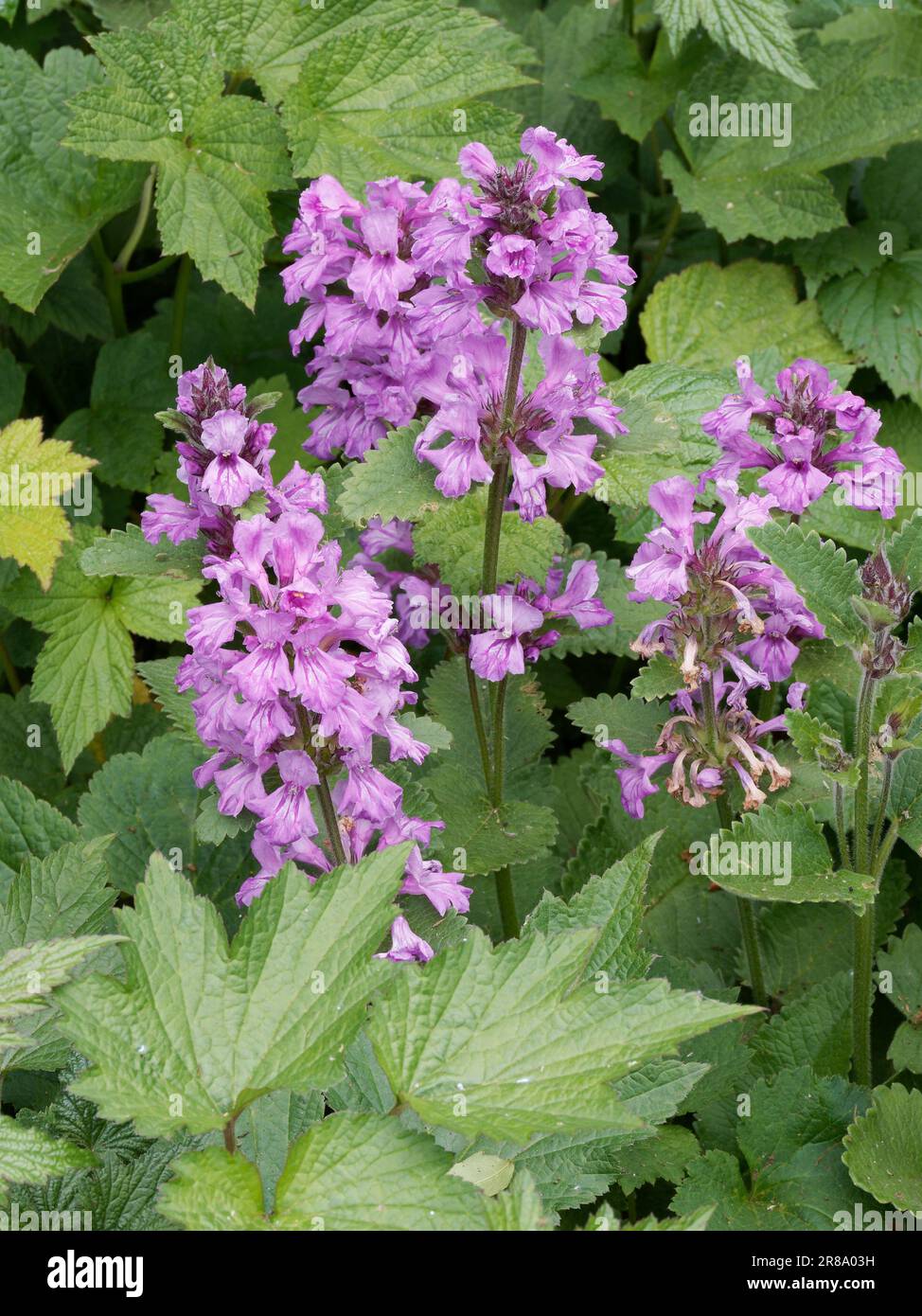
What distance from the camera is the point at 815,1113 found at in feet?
7.63

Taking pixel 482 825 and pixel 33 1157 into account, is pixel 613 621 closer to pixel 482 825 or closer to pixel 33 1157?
pixel 482 825

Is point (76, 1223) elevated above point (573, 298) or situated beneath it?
situated beneath

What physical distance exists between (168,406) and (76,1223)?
211cm

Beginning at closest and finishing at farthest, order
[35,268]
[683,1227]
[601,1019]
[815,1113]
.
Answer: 1. [683,1227]
2. [601,1019]
3. [815,1113]
4. [35,268]

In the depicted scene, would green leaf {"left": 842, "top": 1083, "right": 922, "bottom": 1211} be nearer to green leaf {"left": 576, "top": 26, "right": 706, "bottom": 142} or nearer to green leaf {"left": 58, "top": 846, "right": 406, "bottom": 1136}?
green leaf {"left": 58, "top": 846, "right": 406, "bottom": 1136}

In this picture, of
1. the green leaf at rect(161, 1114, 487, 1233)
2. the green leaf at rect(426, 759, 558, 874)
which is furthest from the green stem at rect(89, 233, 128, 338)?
the green leaf at rect(161, 1114, 487, 1233)

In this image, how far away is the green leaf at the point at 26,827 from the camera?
2.56m

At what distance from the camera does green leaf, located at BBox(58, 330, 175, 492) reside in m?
Result: 3.43

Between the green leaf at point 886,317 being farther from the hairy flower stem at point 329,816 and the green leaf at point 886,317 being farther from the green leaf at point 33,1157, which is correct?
the green leaf at point 33,1157

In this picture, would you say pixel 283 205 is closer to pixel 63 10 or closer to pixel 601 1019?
pixel 63 10

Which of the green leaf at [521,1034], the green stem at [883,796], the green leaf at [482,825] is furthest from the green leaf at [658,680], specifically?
the green leaf at [521,1034]

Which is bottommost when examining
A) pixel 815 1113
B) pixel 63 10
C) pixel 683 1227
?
pixel 815 1113

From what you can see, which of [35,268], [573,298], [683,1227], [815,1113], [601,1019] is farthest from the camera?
[35,268]

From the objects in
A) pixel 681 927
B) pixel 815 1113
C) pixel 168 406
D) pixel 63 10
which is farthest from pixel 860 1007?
pixel 63 10
